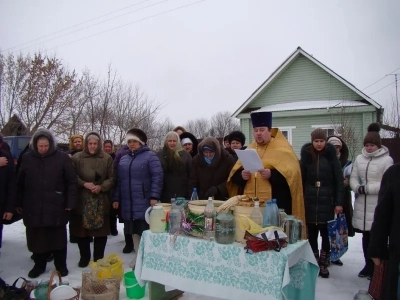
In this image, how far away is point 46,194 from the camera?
13.9ft

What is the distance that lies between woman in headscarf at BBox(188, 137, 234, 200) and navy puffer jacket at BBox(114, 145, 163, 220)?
1.52ft

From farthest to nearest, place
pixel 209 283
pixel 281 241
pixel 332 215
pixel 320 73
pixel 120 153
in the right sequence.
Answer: pixel 320 73 → pixel 120 153 → pixel 332 215 → pixel 209 283 → pixel 281 241

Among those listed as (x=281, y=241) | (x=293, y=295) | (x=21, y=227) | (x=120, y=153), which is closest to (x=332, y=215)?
(x=293, y=295)

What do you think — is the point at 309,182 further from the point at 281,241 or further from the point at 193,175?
the point at 281,241

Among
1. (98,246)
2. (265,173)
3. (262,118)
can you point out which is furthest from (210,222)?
(98,246)

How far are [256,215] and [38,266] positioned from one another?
314cm

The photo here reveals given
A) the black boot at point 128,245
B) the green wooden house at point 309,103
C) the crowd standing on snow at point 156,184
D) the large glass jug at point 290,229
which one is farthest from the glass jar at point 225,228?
the green wooden house at point 309,103

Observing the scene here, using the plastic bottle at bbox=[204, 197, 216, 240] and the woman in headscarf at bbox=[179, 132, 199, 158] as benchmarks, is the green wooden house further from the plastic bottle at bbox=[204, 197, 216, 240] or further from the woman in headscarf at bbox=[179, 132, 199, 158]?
the plastic bottle at bbox=[204, 197, 216, 240]

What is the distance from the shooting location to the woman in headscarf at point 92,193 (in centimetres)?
452

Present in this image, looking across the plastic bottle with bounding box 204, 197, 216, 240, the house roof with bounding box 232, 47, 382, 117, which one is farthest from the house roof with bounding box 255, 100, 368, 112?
the plastic bottle with bounding box 204, 197, 216, 240

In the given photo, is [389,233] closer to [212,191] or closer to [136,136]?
[212,191]

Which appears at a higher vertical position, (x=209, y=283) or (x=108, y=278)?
(x=209, y=283)

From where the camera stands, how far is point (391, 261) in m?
2.30

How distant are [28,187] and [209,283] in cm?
267
